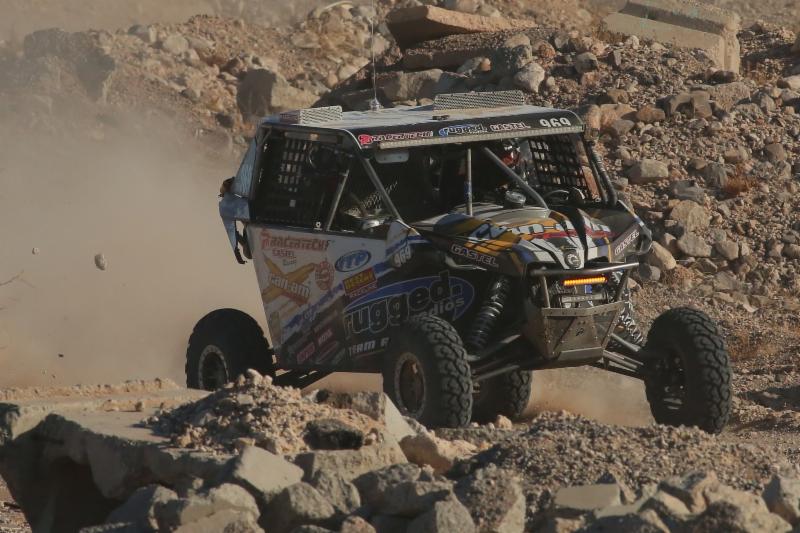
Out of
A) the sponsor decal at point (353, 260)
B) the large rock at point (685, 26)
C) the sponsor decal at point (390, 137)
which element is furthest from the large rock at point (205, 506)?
the large rock at point (685, 26)

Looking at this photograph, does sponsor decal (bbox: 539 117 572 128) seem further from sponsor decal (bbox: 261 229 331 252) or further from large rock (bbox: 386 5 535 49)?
large rock (bbox: 386 5 535 49)

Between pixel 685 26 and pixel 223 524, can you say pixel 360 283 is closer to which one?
pixel 223 524

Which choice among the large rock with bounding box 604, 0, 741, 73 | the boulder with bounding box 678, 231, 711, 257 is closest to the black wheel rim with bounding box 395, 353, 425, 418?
the boulder with bounding box 678, 231, 711, 257

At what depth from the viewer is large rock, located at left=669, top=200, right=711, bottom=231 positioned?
17422 mm

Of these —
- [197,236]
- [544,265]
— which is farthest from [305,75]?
[544,265]

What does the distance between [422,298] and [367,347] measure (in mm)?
518

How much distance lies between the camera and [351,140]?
10.7m

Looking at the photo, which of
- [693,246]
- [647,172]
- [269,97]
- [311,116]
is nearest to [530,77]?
[647,172]

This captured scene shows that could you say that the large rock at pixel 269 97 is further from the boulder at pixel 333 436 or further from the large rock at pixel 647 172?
the boulder at pixel 333 436

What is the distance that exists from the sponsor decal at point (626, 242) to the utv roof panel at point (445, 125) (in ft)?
3.35

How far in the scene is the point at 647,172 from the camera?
18.1 meters

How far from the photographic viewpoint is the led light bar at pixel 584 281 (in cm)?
1003

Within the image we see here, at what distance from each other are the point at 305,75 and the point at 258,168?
15418 millimetres

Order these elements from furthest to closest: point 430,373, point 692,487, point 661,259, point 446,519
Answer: point 661,259 < point 430,373 < point 692,487 < point 446,519
